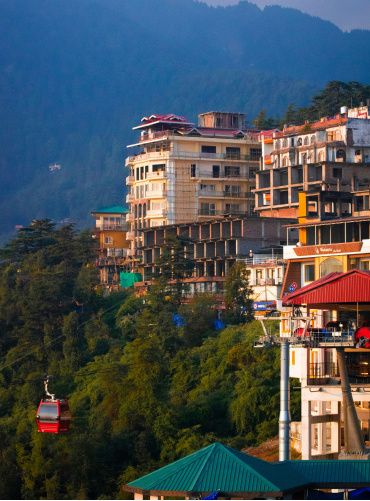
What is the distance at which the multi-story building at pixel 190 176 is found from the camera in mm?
74812

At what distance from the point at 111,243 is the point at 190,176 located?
11358 millimetres

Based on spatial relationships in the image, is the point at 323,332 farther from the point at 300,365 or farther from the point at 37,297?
the point at 37,297

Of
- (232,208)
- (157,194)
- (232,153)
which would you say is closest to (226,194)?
(232,208)

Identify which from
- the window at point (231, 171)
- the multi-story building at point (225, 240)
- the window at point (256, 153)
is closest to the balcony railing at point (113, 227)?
the window at point (231, 171)

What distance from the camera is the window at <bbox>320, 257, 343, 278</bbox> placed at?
3884cm

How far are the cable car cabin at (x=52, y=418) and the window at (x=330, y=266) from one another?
13776 mm

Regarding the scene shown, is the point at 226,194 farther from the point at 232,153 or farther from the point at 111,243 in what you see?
the point at 111,243

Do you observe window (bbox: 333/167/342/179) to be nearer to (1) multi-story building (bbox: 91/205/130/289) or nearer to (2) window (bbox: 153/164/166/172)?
(2) window (bbox: 153/164/166/172)

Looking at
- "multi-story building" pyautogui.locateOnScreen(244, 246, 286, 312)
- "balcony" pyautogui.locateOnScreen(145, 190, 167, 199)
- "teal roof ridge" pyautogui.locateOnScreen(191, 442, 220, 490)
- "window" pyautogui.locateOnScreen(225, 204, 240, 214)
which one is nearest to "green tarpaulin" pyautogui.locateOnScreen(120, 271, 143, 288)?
"balcony" pyautogui.locateOnScreen(145, 190, 167, 199)

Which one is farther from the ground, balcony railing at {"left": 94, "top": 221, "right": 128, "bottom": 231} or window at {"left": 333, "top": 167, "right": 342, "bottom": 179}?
window at {"left": 333, "top": 167, "right": 342, "bottom": 179}

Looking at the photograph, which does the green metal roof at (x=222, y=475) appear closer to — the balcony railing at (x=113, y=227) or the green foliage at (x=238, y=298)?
the green foliage at (x=238, y=298)

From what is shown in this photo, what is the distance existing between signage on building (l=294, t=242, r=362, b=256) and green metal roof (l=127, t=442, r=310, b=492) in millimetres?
19168

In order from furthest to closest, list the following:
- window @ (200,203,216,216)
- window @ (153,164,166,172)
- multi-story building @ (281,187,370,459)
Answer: window @ (200,203,216,216) < window @ (153,164,166,172) < multi-story building @ (281,187,370,459)

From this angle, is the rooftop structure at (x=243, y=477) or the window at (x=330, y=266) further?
the window at (x=330, y=266)
